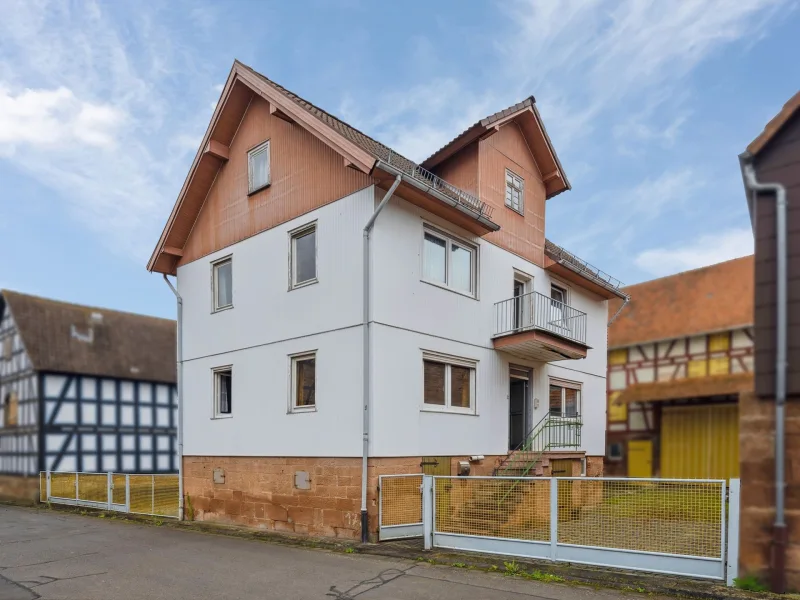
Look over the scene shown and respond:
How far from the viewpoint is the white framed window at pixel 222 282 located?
572 inches

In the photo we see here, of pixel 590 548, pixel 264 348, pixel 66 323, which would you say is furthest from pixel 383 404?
pixel 66 323

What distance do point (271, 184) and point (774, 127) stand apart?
975cm

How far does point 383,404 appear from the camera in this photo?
1102 cm

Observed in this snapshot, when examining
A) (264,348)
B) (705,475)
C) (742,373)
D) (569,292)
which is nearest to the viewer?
(742,373)

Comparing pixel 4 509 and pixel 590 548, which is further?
pixel 4 509

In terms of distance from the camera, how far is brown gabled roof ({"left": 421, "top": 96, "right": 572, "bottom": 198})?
13.8 meters

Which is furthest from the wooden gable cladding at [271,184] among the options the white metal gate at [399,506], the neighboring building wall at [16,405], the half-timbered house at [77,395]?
the neighboring building wall at [16,405]

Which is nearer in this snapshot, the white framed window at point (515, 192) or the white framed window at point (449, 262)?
the white framed window at point (449, 262)

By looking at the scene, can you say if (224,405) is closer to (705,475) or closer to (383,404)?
(383,404)

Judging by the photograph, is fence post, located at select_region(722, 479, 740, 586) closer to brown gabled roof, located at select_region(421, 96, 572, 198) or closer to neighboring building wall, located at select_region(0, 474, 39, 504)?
brown gabled roof, located at select_region(421, 96, 572, 198)

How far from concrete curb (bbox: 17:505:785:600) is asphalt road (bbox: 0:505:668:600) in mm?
259

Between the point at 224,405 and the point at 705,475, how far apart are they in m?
10.4

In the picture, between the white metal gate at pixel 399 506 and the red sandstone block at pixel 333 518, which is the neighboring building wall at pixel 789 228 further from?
the red sandstone block at pixel 333 518

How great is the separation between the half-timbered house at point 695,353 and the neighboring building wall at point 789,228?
0.60m
